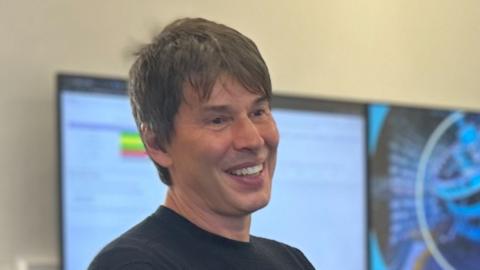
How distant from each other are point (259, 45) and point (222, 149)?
1.54 m

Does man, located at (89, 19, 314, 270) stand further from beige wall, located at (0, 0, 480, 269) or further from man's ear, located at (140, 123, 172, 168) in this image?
beige wall, located at (0, 0, 480, 269)

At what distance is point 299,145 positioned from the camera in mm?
2480

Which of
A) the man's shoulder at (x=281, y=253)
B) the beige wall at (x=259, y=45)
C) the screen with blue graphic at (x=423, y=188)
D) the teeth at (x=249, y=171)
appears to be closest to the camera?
the teeth at (x=249, y=171)

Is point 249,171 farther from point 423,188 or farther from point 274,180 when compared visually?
point 423,188

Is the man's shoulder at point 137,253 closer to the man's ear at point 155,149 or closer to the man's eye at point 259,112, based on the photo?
the man's ear at point 155,149

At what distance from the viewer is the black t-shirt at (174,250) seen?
3.03 feet

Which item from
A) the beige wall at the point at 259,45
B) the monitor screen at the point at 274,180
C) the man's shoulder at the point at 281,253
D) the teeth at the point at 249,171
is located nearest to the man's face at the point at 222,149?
the teeth at the point at 249,171

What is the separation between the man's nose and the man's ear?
0.10m

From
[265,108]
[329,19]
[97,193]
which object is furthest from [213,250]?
[329,19]

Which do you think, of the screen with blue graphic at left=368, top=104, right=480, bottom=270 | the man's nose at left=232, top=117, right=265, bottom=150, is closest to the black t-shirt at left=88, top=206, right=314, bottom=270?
the man's nose at left=232, top=117, right=265, bottom=150

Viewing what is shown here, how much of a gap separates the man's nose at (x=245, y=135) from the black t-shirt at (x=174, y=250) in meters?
0.13

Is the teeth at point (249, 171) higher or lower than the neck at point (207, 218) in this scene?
higher

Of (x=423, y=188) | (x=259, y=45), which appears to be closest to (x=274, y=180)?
(x=259, y=45)

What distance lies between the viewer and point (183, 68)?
3.31ft
